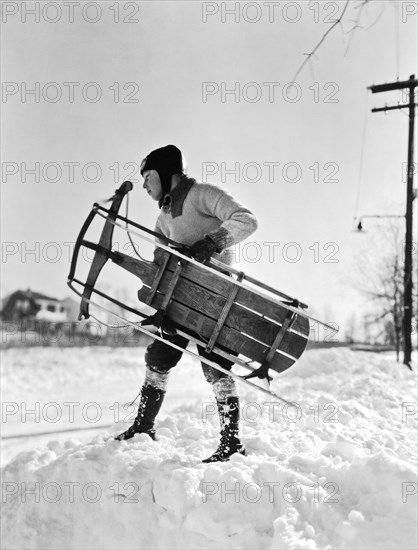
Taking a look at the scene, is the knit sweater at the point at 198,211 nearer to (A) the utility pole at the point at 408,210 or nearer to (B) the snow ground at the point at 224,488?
(B) the snow ground at the point at 224,488

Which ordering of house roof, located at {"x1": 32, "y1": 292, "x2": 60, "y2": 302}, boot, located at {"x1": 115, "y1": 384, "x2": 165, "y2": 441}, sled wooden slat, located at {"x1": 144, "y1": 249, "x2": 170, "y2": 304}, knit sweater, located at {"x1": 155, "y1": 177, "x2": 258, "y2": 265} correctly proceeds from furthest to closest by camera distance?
house roof, located at {"x1": 32, "y1": 292, "x2": 60, "y2": 302}
boot, located at {"x1": 115, "y1": 384, "x2": 165, "y2": 441}
knit sweater, located at {"x1": 155, "y1": 177, "x2": 258, "y2": 265}
sled wooden slat, located at {"x1": 144, "y1": 249, "x2": 170, "y2": 304}

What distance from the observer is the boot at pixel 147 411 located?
12.9 feet

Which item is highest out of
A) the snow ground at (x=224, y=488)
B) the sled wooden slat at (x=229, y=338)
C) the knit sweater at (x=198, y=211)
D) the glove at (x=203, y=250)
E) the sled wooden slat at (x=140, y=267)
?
the knit sweater at (x=198, y=211)

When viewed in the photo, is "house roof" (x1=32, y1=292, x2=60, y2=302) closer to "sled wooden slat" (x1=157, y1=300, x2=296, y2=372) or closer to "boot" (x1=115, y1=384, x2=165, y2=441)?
"boot" (x1=115, y1=384, x2=165, y2=441)

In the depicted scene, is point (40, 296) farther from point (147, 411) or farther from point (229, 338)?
point (229, 338)

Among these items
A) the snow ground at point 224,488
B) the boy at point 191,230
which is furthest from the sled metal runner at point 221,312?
the snow ground at point 224,488

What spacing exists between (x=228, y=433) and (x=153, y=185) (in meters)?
2.13

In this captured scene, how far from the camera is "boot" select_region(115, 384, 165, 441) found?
12.9 ft

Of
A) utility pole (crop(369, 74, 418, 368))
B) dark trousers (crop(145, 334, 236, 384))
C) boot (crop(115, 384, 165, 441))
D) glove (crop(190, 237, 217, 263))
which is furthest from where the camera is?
utility pole (crop(369, 74, 418, 368))

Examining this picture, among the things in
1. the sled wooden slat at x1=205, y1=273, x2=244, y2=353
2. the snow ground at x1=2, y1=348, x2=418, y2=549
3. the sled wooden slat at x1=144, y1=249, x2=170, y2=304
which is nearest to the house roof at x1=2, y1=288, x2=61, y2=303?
the snow ground at x1=2, y1=348, x2=418, y2=549

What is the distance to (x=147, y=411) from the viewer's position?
13.0 feet

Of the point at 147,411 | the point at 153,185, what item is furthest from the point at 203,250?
the point at 147,411

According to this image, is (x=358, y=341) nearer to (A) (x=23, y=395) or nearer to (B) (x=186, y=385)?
(B) (x=186, y=385)

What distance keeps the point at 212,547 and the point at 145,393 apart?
4.85 feet
